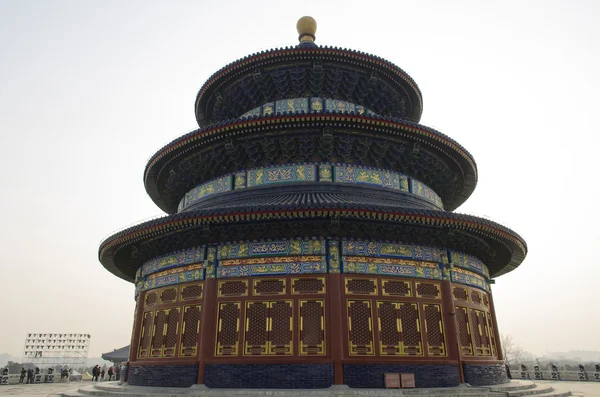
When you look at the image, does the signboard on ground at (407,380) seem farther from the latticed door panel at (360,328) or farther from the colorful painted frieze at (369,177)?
the colorful painted frieze at (369,177)

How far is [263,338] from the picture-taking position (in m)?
14.4

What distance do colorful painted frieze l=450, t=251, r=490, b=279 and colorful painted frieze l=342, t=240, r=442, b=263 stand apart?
2.73 ft

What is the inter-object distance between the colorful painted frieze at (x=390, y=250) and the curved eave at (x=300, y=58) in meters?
9.70

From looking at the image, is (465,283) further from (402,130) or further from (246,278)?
(246,278)

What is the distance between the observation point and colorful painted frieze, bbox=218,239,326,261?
1510cm

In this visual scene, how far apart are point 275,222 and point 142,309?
688 centimetres

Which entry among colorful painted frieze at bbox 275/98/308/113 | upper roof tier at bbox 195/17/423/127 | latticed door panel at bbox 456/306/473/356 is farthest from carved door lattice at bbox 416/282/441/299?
upper roof tier at bbox 195/17/423/127

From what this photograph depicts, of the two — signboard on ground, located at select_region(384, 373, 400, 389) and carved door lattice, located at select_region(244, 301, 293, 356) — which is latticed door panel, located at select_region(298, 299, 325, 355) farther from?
signboard on ground, located at select_region(384, 373, 400, 389)

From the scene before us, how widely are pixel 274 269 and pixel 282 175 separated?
4420 millimetres

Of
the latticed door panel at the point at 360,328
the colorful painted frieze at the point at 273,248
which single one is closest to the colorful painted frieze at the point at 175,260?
the colorful painted frieze at the point at 273,248

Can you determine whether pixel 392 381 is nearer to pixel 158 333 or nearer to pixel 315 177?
pixel 315 177

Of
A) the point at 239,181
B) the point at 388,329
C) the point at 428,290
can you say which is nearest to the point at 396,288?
the point at 428,290

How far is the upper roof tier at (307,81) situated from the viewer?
20.9 m

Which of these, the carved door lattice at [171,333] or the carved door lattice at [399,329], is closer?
the carved door lattice at [399,329]
